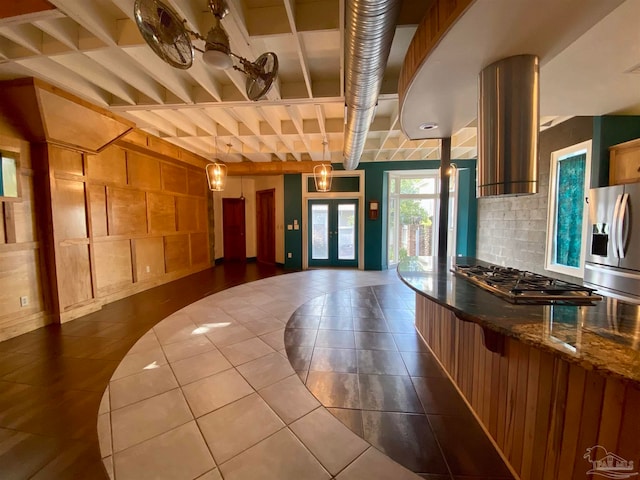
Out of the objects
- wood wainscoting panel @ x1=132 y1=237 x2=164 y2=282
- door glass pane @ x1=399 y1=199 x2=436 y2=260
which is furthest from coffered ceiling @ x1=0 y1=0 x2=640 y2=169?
door glass pane @ x1=399 y1=199 x2=436 y2=260

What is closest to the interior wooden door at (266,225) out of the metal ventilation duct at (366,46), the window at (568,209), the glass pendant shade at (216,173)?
the glass pendant shade at (216,173)

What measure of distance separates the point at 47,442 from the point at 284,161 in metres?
5.93

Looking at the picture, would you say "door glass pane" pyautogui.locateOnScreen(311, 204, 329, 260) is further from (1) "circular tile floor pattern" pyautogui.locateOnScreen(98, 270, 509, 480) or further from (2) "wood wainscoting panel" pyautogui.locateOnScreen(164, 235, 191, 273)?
(1) "circular tile floor pattern" pyautogui.locateOnScreen(98, 270, 509, 480)

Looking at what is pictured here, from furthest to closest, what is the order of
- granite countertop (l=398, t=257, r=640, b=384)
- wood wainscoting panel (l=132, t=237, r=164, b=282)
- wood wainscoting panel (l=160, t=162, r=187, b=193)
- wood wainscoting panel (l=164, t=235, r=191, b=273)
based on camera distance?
wood wainscoting panel (l=164, t=235, r=191, b=273) < wood wainscoting panel (l=160, t=162, r=187, b=193) < wood wainscoting panel (l=132, t=237, r=164, b=282) < granite countertop (l=398, t=257, r=640, b=384)

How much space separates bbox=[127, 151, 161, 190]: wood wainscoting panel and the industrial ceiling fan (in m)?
3.80

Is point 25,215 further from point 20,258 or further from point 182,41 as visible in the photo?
point 182,41

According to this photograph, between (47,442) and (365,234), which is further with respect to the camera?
(365,234)

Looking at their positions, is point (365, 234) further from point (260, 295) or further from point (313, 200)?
point (260, 295)

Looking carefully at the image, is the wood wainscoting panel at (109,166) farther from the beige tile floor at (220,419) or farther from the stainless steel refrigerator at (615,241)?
the stainless steel refrigerator at (615,241)

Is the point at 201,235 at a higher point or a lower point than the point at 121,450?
higher

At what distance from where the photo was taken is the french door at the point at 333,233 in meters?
6.91

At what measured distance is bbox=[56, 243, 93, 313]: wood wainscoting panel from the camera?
3.28m

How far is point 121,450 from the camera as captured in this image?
4.79 feet

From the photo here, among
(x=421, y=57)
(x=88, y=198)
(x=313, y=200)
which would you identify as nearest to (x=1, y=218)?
(x=88, y=198)
